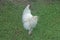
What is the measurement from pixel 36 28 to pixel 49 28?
1.34 ft

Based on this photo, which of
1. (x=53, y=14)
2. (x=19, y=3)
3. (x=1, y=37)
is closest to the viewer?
(x=1, y=37)

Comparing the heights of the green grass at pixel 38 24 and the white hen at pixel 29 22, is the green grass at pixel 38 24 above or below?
below

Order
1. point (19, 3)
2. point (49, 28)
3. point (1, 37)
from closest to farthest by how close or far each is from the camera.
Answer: point (1, 37) < point (49, 28) < point (19, 3)

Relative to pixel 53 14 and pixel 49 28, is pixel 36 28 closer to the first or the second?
pixel 49 28

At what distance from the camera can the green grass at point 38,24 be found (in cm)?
708

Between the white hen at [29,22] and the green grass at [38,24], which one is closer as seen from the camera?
the white hen at [29,22]

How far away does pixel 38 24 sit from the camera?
7.68m

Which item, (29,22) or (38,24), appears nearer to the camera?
(29,22)

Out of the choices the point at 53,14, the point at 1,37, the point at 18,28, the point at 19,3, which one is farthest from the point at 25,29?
the point at 19,3

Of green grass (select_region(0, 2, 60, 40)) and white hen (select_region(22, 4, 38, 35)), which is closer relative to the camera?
white hen (select_region(22, 4, 38, 35))

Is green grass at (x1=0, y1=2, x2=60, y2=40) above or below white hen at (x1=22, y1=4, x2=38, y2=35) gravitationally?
below

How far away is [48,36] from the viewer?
279 inches

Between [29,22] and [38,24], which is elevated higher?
[29,22]

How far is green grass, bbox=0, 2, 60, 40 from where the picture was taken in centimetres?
708
